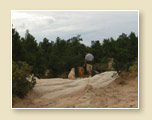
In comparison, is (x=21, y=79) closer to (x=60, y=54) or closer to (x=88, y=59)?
(x=60, y=54)

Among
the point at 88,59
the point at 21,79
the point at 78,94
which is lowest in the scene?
the point at 78,94

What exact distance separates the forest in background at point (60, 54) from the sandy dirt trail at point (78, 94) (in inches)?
5.9

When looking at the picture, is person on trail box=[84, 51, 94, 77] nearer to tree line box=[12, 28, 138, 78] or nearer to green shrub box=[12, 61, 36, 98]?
tree line box=[12, 28, 138, 78]

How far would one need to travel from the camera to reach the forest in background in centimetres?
1359

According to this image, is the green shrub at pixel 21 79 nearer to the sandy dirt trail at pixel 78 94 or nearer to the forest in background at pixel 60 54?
the forest in background at pixel 60 54

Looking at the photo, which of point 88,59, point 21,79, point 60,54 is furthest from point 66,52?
point 21,79

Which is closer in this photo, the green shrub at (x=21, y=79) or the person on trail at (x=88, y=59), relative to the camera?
the green shrub at (x=21, y=79)

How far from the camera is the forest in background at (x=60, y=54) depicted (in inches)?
535

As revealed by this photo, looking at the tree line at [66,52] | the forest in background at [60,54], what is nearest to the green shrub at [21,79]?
the forest in background at [60,54]

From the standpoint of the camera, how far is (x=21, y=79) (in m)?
13.7

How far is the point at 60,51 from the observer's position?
1377 cm

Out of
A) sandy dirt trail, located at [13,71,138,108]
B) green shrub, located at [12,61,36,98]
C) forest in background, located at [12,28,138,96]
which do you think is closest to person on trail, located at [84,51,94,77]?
forest in background, located at [12,28,138,96]

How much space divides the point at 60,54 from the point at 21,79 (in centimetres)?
84

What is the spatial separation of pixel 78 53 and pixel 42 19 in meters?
0.89
